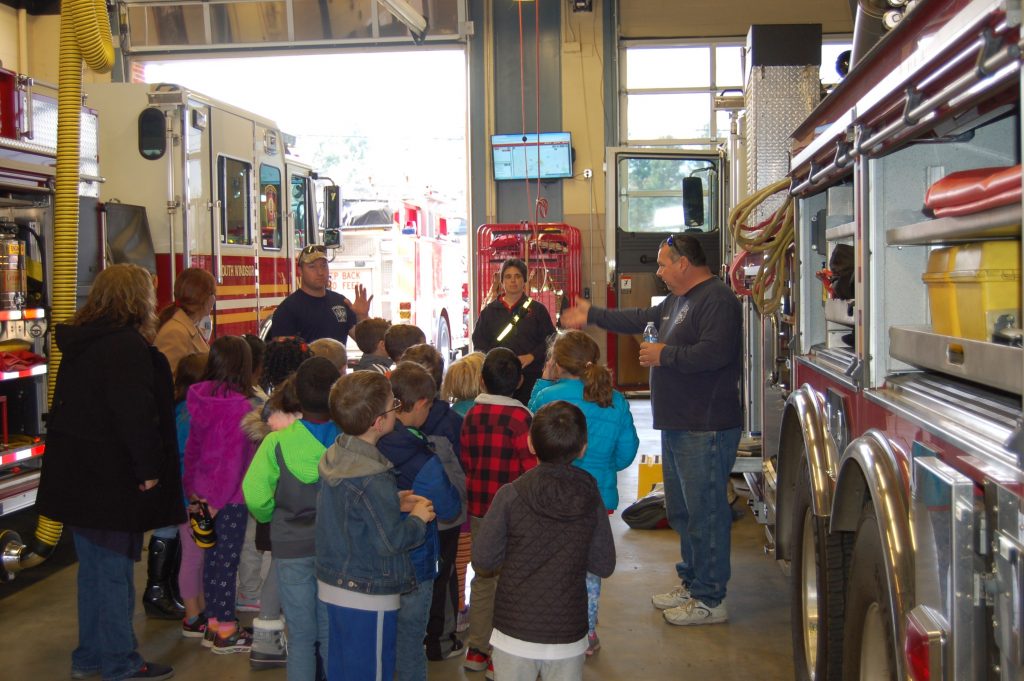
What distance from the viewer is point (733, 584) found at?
5.55m

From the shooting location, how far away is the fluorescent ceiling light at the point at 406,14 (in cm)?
1136

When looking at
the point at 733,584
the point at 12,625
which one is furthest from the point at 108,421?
the point at 733,584

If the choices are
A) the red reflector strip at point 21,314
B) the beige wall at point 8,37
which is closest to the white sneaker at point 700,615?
the red reflector strip at point 21,314

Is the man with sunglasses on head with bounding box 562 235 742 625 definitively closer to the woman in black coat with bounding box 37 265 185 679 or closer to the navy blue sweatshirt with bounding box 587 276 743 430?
the navy blue sweatshirt with bounding box 587 276 743 430

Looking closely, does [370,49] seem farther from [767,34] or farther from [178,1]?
[767,34]

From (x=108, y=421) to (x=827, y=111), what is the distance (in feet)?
9.64

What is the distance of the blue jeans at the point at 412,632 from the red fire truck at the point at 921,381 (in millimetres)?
1318

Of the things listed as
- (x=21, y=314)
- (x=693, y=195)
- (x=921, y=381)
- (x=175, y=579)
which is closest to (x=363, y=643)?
(x=921, y=381)

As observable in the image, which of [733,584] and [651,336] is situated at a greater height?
[651,336]

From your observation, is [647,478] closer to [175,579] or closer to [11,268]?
[175,579]

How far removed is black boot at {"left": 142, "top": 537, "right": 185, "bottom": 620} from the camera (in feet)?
16.7

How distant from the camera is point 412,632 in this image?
357cm

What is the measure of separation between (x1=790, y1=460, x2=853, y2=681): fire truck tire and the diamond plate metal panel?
2930 millimetres

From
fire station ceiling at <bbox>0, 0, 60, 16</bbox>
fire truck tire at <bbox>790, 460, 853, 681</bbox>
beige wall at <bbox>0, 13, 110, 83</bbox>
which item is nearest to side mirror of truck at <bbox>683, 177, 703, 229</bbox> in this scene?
fire truck tire at <bbox>790, 460, 853, 681</bbox>
